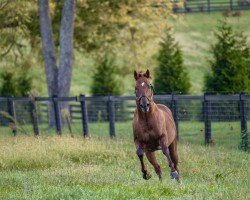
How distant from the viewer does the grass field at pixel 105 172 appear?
1305 centimetres

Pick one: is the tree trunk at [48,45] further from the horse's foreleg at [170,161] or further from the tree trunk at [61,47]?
the horse's foreleg at [170,161]

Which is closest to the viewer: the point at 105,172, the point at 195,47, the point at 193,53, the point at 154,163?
the point at 154,163

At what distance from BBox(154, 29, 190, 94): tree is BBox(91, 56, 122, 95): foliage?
4.51 m

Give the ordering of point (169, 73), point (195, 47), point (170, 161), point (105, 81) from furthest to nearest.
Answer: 1. point (195, 47)
2. point (105, 81)
3. point (169, 73)
4. point (170, 161)

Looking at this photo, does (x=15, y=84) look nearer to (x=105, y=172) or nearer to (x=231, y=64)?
(x=231, y=64)

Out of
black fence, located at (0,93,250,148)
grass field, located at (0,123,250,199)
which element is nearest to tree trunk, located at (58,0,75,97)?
black fence, located at (0,93,250,148)

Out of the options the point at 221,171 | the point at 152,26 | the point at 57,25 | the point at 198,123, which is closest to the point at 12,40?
the point at 57,25

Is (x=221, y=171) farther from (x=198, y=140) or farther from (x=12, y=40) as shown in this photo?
(x=12, y=40)

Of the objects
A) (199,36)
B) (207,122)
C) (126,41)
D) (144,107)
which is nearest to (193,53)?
(199,36)

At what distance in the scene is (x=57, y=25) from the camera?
3922 centimetres

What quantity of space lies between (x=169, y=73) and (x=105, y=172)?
22938 mm

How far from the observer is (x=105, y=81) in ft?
144

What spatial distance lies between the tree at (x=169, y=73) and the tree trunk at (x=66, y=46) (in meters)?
5.22

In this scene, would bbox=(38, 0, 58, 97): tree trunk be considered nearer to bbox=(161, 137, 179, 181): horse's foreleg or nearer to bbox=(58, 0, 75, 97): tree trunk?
bbox=(58, 0, 75, 97): tree trunk
